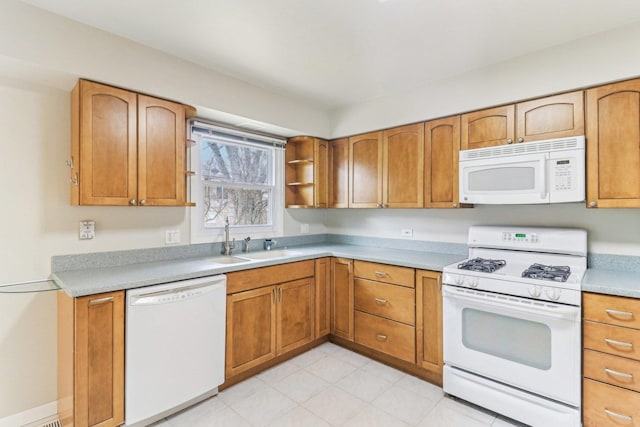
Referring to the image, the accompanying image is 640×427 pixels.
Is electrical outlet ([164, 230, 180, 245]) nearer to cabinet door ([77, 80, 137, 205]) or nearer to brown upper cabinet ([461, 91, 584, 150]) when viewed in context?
cabinet door ([77, 80, 137, 205])

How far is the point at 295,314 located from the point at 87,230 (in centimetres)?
169

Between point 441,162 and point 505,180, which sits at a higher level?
point 441,162

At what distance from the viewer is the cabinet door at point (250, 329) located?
2.29m

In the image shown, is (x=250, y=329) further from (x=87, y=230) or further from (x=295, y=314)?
(x=87, y=230)

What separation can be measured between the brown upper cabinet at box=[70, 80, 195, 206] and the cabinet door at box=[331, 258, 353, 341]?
1.51m

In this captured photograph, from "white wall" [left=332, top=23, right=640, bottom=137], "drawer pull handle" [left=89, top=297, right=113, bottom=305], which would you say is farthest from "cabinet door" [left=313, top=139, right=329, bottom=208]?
"drawer pull handle" [left=89, top=297, right=113, bottom=305]

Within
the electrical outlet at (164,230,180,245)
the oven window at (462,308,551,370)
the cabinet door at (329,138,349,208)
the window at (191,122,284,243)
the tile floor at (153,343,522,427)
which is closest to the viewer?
the oven window at (462,308,551,370)

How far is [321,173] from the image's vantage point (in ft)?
11.3

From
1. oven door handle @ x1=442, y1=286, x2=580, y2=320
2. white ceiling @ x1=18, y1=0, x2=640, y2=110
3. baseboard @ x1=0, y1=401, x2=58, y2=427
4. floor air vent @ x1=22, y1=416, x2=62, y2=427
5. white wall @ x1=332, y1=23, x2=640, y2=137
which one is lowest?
floor air vent @ x1=22, y1=416, x2=62, y2=427

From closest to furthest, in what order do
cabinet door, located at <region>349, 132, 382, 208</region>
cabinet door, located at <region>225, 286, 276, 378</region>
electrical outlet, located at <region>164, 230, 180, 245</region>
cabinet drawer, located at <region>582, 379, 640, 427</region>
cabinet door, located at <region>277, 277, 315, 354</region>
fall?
cabinet drawer, located at <region>582, 379, 640, 427</region>
cabinet door, located at <region>225, 286, 276, 378</region>
electrical outlet, located at <region>164, 230, 180, 245</region>
cabinet door, located at <region>277, 277, 315, 354</region>
cabinet door, located at <region>349, 132, 382, 208</region>

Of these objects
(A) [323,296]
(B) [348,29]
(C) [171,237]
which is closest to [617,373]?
(A) [323,296]

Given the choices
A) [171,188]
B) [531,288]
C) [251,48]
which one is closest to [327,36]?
[251,48]

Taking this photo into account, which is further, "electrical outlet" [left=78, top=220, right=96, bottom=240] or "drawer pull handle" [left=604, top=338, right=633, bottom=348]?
"electrical outlet" [left=78, top=220, right=96, bottom=240]

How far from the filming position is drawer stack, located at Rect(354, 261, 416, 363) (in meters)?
2.51
